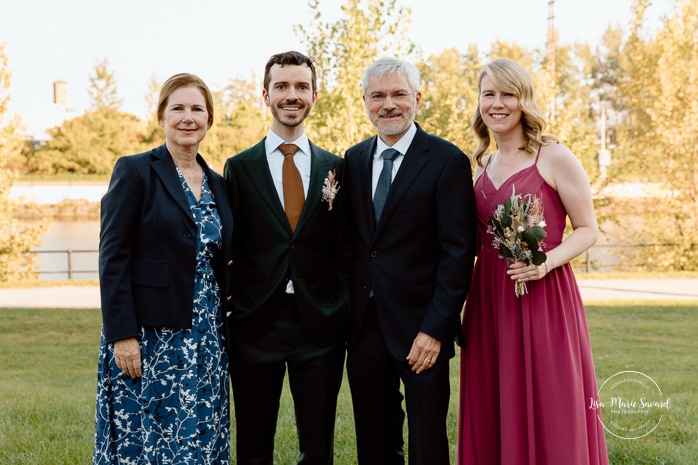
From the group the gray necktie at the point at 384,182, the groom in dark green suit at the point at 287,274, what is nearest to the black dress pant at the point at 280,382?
the groom in dark green suit at the point at 287,274

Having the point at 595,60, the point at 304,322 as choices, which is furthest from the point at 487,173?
the point at 595,60

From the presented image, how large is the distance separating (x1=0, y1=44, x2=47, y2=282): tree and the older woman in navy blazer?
1512 centimetres

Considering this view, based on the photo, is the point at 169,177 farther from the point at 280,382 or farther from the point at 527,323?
the point at 527,323

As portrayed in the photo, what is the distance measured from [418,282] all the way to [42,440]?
11.0ft

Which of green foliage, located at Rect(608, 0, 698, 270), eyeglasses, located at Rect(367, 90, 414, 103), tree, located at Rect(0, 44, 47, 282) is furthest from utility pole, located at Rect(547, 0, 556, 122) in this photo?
eyeglasses, located at Rect(367, 90, 414, 103)

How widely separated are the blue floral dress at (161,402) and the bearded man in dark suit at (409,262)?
90 centimetres

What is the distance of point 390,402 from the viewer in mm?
4238

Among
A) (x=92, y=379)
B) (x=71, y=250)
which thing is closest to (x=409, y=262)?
(x=92, y=379)

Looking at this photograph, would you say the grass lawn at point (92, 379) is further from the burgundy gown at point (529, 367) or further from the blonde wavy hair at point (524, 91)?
the blonde wavy hair at point (524, 91)

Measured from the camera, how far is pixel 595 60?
67812 millimetres

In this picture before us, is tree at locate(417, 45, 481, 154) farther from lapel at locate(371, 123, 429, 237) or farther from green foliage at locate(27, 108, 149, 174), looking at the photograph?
green foliage at locate(27, 108, 149, 174)

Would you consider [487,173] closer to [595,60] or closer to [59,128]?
[59,128]

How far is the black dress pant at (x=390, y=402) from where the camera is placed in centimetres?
406

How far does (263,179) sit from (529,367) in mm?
1857
